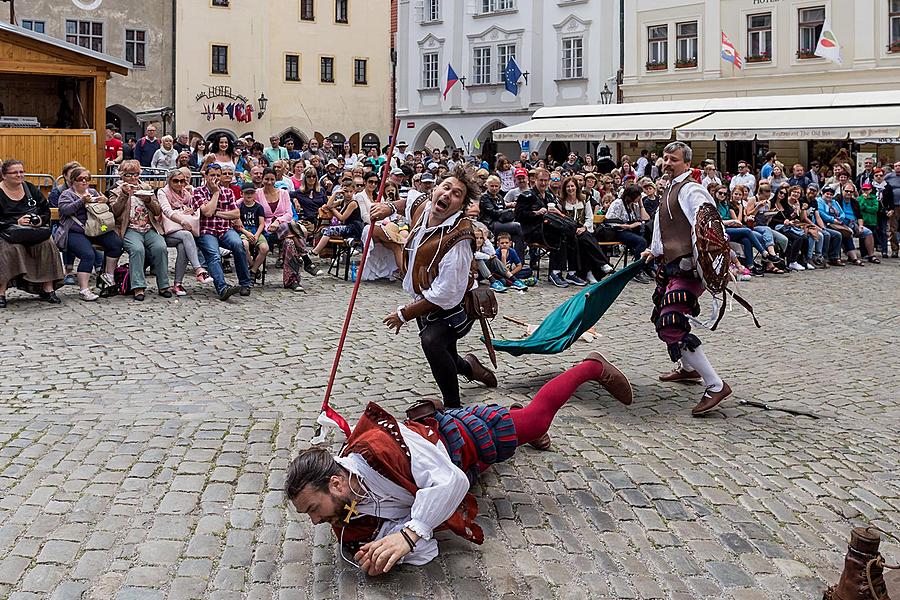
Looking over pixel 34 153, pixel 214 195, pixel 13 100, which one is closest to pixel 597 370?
pixel 214 195

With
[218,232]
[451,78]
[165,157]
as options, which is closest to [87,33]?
[451,78]

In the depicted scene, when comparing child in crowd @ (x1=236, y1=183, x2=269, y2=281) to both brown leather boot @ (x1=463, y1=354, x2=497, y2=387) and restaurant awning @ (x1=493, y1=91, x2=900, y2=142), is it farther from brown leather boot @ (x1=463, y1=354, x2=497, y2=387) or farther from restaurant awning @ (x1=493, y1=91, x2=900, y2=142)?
restaurant awning @ (x1=493, y1=91, x2=900, y2=142)

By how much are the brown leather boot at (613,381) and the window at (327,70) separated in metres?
41.5

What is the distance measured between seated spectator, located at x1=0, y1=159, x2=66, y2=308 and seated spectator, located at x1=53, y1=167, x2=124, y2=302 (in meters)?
0.27

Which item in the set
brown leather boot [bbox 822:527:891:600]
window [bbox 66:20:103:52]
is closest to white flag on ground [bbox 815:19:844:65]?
window [bbox 66:20:103:52]

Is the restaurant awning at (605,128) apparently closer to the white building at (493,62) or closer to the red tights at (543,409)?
the white building at (493,62)

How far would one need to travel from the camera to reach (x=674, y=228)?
7.57 metres

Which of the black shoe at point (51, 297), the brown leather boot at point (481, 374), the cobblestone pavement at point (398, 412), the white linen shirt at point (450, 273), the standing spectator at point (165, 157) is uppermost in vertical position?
the standing spectator at point (165, 157)

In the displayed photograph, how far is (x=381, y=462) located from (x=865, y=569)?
1977 mm

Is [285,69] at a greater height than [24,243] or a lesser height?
greater

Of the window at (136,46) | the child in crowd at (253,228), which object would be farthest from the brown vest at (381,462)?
the window at (136,46)

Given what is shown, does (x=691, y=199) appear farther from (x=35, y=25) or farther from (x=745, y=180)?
(x=35, y=25)

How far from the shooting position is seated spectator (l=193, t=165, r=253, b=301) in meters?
12.7

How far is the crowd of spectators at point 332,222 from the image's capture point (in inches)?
480
